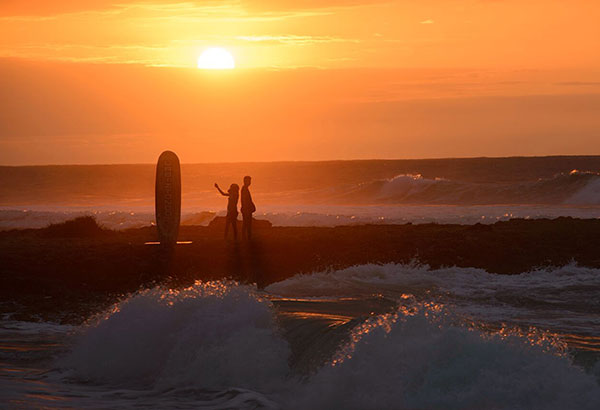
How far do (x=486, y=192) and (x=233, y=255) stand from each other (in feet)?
131

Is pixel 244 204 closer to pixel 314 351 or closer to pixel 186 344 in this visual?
pixel 186 344

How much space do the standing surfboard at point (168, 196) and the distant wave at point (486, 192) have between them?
37.1 m

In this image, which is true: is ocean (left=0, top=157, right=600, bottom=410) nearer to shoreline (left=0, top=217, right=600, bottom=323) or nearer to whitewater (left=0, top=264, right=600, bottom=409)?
whitewater (left=0, top=264, right=600, bottom=409)

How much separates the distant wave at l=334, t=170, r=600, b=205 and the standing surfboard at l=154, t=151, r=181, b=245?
37068 mm

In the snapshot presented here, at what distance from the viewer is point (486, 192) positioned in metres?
57.4

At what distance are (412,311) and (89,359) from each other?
12.5 ft

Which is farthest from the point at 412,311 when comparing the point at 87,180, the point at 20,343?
the point at 87,180

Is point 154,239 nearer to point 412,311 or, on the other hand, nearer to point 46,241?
point 46,241

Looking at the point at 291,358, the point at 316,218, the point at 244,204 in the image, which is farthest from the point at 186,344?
the point at 316,218

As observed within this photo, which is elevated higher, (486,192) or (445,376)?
(486,192)

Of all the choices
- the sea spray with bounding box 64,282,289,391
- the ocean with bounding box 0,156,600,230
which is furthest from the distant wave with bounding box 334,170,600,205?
the sea spray with bounding box 64,282,289,391

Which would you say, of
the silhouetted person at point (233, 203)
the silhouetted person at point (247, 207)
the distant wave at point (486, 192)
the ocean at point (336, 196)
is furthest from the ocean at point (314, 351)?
the distant wave at point (486, 192)

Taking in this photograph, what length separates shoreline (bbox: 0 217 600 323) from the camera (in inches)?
666

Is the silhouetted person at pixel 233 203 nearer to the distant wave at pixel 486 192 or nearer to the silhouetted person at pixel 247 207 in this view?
the silhouetted person at pixel 247 207
